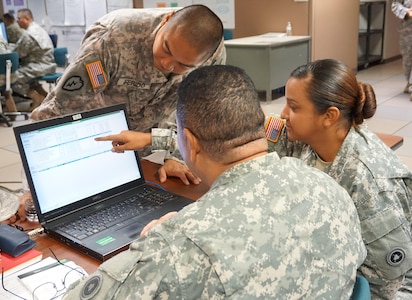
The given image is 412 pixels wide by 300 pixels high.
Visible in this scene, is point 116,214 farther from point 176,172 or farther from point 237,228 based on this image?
point 237,228

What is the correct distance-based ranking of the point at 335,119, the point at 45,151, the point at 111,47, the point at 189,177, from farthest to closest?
1. the point at 111,47
2. the point at 189,177
3. the point at 335,119
4. the point at 45,151

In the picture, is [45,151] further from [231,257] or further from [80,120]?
[231,257]

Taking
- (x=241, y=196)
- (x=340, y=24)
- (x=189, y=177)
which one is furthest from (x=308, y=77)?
(x=340, y=24)

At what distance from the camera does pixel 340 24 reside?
6.50 meters

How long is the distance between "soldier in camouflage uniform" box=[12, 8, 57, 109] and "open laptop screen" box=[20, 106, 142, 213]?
4.57m

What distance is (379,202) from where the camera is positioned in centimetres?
133

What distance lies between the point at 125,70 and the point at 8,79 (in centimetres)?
363

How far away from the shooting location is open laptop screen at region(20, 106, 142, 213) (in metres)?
1.25

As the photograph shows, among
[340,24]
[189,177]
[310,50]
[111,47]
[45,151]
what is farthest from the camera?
[340,24]

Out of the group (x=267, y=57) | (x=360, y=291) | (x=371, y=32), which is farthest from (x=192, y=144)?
(x=371, y=32)

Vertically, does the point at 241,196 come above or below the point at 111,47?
below

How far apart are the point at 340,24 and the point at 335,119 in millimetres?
5557

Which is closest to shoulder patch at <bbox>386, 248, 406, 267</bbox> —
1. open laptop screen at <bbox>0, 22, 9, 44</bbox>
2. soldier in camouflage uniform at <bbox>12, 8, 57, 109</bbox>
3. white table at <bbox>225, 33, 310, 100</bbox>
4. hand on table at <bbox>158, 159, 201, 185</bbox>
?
hand on table at <bbox>158, 159, 201, 185</bbox>

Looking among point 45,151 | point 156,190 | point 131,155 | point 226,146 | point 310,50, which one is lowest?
point 310,50
